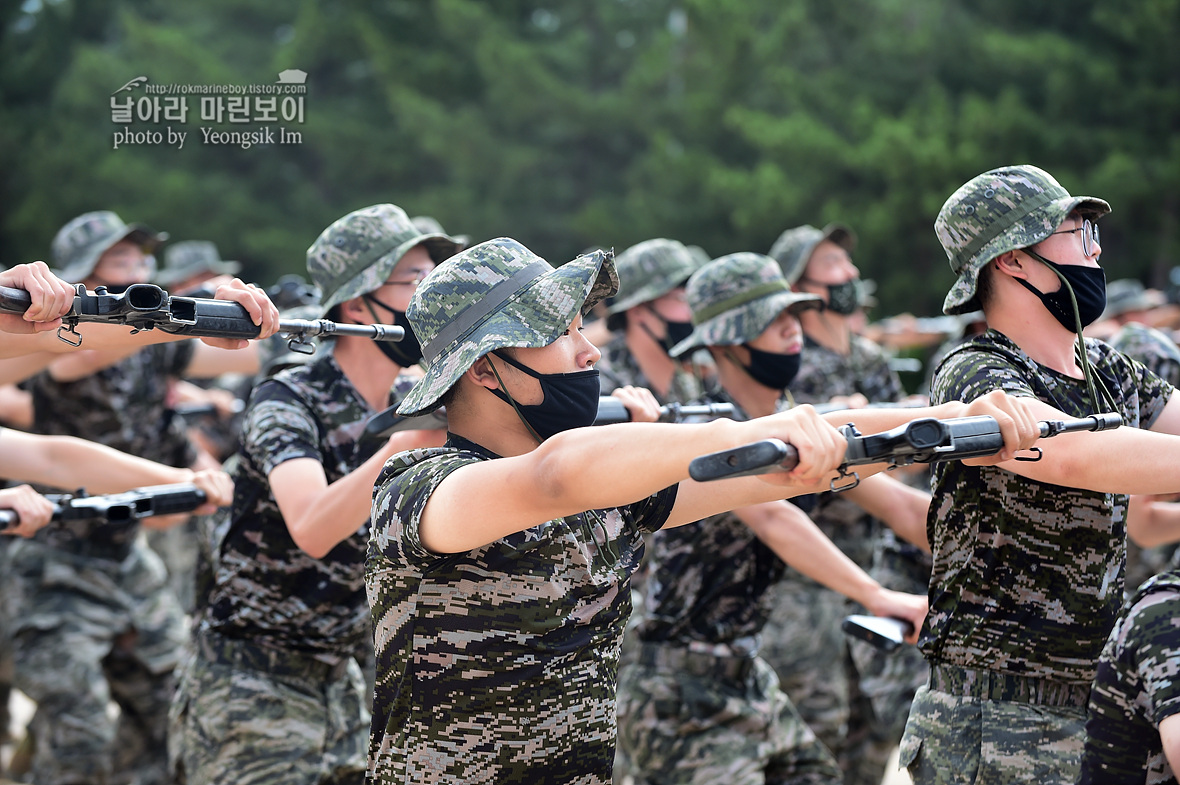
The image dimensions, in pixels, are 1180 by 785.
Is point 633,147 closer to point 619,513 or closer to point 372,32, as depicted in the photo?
point 372,32

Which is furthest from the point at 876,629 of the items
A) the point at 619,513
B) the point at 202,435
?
the point at 202,435

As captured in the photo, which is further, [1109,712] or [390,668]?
[1109,712]

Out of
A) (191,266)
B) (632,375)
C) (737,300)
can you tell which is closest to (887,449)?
(737,300)

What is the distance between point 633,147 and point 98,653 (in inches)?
761

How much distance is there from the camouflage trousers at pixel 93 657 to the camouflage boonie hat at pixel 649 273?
2992mm

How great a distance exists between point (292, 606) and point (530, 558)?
1813 millimetres

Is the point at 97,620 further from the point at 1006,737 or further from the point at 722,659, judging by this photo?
the point at 1006,737

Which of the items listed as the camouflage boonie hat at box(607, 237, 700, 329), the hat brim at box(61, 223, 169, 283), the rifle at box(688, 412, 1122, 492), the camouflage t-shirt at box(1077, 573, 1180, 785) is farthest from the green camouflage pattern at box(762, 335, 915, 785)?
the hat brim at box(61, 223, 169, 283)

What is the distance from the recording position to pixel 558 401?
2963mm

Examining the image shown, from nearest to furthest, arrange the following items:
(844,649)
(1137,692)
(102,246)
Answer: (1137,692), (844,649), (102,246)

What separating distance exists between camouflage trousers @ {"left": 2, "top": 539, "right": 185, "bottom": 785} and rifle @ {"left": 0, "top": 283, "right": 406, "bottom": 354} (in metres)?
2.98

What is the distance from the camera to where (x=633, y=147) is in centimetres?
2442

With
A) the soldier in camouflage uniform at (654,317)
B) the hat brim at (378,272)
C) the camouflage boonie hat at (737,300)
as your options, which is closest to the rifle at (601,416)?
the hat brim at (378,272)

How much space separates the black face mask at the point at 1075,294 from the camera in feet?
11.8
